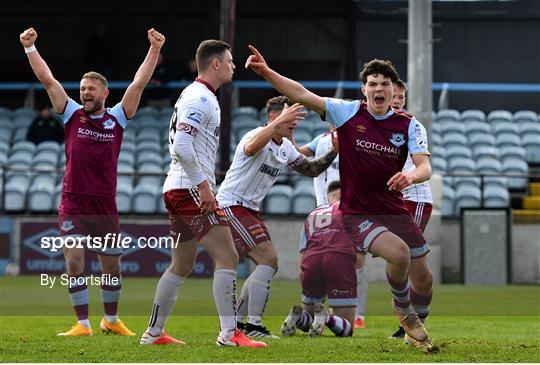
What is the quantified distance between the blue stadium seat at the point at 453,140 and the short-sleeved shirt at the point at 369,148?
14.5 meters

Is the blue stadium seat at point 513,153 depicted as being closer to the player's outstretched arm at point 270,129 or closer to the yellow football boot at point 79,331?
the player's outstretched arm at point 270,129

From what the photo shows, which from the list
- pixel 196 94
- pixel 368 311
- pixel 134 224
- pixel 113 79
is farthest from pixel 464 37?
pixel 196 94

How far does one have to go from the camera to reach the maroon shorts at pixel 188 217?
928 centimetres

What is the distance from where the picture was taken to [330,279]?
448 inches

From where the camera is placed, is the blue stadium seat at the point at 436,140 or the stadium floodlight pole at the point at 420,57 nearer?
the stadium floodlight pole at the point at 420,57

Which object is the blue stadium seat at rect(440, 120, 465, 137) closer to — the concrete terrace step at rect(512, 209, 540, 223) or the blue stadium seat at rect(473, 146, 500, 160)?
the blue stadium seat at rect(473, 146, 500, 160)

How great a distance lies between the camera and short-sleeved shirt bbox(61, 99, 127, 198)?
1110cm

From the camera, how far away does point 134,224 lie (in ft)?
66.0

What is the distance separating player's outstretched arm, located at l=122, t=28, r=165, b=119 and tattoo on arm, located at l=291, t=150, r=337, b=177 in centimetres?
152

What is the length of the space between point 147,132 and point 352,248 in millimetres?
13198

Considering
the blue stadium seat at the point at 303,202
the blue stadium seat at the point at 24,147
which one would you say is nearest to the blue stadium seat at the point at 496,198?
the blue stadium seat at the point at 303,202

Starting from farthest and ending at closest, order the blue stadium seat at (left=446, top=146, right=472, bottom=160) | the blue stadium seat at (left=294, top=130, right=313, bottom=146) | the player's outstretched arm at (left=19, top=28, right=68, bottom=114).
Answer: the blue stadium seat at (left=446, top=146, right=472, bottom=160) < the blue stadium seat at (left=294, top=130, right=313, bottom=146) < the player's outstretched arm at (left=19, top=28, right=68, bottom=114)

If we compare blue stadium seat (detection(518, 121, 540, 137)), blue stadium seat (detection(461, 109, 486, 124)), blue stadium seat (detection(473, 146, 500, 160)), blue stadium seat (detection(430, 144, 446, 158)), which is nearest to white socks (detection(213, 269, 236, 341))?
blue stadium seat (detection(430, 144, 446, 158))

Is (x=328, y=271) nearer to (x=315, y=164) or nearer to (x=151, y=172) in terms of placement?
(x=315, y=164)
